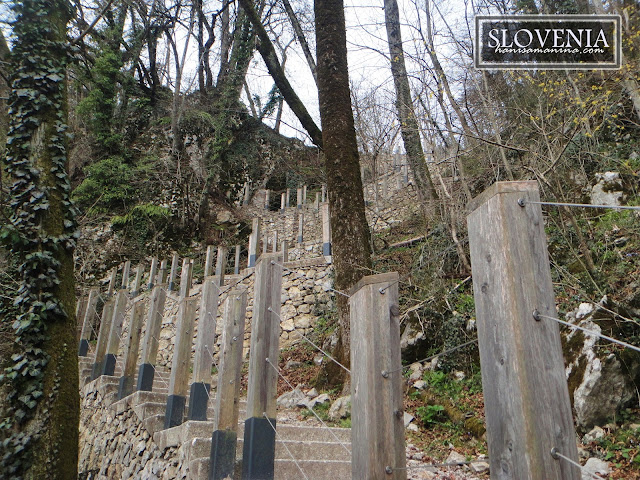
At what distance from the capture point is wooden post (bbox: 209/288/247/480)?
3176 mm

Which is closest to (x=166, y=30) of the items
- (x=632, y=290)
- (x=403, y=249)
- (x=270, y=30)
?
(x=270, y=30)

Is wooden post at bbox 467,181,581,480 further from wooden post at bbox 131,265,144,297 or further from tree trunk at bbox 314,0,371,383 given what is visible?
wooden post at bbox 131,265,144,297

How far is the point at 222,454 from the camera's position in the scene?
3.19 meters

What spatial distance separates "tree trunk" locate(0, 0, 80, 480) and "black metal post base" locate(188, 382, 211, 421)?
1272 mm

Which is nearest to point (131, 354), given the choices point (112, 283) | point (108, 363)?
point (108, 363)

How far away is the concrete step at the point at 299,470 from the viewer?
317 cm

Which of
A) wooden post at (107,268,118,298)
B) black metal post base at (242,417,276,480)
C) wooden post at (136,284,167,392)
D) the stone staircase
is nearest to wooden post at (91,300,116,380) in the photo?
wooden post at (136,284,167,392)

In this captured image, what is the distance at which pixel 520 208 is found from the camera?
1545mm

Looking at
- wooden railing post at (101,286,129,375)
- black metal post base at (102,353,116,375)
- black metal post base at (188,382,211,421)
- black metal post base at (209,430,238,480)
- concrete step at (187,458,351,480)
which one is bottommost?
concrete step at (187,458,351,480)

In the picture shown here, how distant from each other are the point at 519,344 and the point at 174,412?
353 cm

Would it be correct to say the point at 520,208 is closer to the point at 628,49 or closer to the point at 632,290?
the point at 632,290

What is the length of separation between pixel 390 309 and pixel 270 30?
670 inches

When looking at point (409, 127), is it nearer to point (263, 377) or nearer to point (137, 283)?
point (263, 377)

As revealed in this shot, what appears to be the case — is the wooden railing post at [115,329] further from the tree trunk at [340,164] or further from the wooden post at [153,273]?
the wooden post at [153,273]
